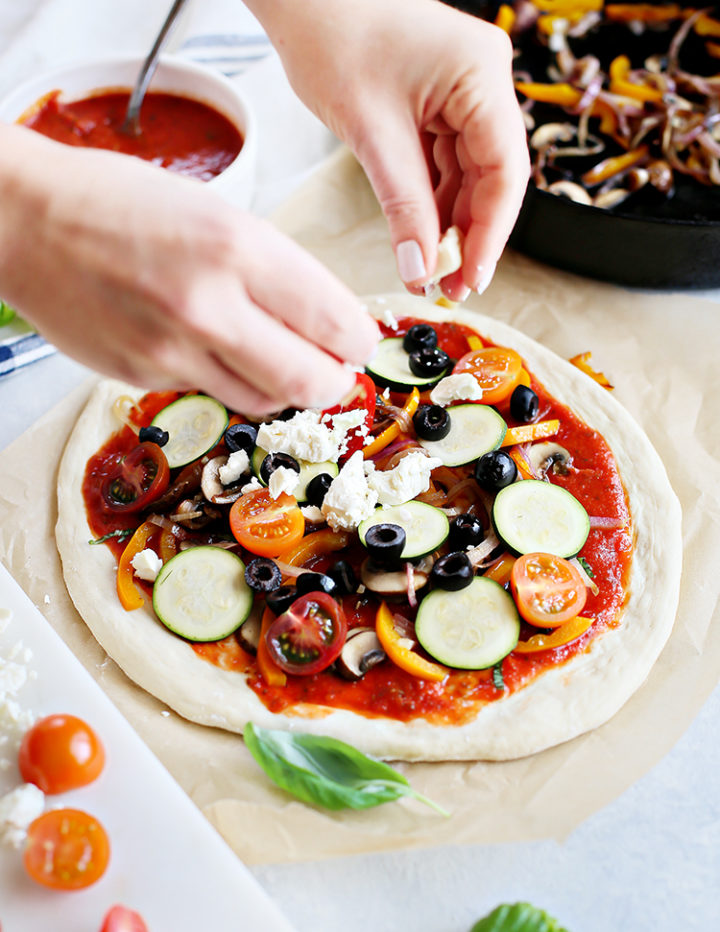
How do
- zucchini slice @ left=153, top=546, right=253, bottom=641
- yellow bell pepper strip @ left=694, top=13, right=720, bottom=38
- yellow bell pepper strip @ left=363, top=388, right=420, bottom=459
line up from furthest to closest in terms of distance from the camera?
yellow bell pepper strip @ left=694, top=13, right=720, bottom=38, yellow bell pepper strip @ left=363, top=388, right=420, bottom=459, zucchini slice @ left=153, top=546, right=253, bottom=641

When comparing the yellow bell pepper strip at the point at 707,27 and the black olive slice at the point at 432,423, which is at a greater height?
the black olive slice at the point at 432,423

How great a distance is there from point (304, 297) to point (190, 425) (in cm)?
165

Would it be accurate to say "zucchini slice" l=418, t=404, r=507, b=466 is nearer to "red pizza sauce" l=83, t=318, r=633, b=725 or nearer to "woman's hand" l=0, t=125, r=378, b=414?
"red pizza sauce" l=83, t=318, r=633, b=725

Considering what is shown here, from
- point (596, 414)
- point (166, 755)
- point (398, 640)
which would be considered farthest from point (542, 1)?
point (166, 755)

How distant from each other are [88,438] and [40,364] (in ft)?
A: 2.27

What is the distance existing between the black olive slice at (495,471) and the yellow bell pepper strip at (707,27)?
11.1 ft

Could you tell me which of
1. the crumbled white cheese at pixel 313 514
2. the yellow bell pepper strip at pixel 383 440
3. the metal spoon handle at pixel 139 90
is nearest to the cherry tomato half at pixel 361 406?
the yellow bell pepper strip at pixel 383 440

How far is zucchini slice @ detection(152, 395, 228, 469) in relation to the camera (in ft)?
11.5

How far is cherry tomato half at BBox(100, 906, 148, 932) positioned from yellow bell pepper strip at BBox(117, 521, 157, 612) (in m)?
1.03

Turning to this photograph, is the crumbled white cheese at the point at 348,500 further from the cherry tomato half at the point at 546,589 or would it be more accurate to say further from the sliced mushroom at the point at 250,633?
the cherry tomato half at the point at 546,589

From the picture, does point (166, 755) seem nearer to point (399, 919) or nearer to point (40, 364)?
point (399, 919)

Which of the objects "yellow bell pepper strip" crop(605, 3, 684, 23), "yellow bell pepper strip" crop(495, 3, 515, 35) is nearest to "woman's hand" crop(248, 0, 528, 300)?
"yellow bell pepper strip" crop(495, 3, 515, 35)

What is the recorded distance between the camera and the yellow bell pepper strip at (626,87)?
479 cm

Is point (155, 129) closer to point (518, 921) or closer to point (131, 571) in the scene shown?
point (131, 571)
